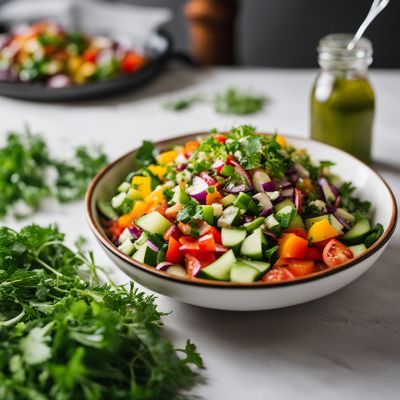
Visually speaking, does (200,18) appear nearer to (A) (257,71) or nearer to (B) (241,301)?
(A) (257,71)

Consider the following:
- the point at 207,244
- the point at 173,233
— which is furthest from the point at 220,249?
the point at 173,233

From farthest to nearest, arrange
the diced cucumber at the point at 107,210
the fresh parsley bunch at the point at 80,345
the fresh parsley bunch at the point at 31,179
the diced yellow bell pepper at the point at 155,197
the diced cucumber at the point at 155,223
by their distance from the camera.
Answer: the fresh parsley bunch at the point at 31,179, the diced cucumber at the point at 107,210, the diced yellow bell pepper at the point at 155,197, the diced cucumber at the point at 155,223, the fresh parsley bunch at the point at 80,345

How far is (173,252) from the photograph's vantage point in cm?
158

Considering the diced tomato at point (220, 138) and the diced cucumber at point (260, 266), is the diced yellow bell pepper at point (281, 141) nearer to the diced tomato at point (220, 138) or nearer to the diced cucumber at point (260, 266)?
the diced tomato at point (220, 138)

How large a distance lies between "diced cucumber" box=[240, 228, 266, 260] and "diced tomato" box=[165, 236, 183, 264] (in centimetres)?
16

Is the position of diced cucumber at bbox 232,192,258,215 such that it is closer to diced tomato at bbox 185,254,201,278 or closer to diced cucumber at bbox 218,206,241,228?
diced cucumber at bbox 218,206,241,228

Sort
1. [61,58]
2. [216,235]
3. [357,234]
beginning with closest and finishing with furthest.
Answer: [216,235] < [357,234] < [61,58]

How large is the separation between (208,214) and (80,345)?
473 mm

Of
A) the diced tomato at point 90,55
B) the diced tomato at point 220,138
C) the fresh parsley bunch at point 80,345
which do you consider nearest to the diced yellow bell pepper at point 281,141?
the diced tomato at point 220,138

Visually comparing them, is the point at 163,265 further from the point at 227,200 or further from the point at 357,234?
the point at 357,234

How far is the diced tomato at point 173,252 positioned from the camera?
1.57 m

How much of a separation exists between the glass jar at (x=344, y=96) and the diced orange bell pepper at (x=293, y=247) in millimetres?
848

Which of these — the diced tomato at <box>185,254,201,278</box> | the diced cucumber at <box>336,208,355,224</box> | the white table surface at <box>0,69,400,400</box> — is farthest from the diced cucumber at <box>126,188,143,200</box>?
the diced cucumber at <box>336,208,355,224</box>

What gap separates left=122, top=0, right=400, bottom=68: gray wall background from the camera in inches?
180
